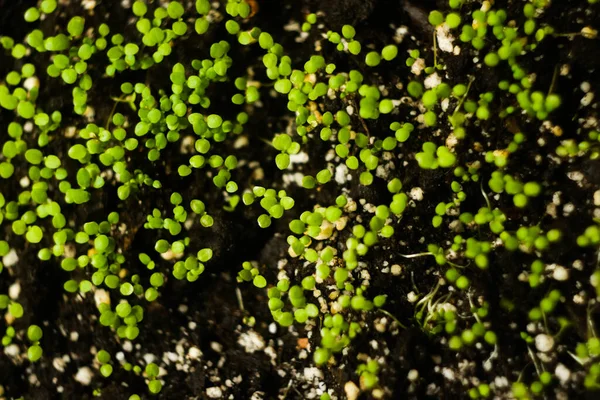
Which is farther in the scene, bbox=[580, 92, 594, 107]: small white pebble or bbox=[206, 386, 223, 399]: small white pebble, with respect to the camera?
bbox=[206, 386, 223, 399]: small white pebble

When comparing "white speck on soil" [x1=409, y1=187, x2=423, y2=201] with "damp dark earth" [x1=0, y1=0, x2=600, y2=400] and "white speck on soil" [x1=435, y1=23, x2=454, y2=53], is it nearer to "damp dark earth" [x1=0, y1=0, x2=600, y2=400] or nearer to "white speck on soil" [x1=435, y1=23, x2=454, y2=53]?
"damp dark earth" [x1=0, y1=0, x2=600, y2=400]

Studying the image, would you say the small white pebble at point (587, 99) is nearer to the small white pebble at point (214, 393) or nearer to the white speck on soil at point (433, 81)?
the white speck on soil at point (433, 81)

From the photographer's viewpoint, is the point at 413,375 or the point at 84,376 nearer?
A: the point at 413,375

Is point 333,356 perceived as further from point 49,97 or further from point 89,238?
point 49,97

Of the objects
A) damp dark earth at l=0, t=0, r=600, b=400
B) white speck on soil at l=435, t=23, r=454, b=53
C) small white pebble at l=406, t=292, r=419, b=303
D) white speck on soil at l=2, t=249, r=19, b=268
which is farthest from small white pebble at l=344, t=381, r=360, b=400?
white speck on soil at l=2, t=249, r=19, b=268

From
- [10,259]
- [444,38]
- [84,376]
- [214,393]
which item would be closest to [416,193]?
[444,38]

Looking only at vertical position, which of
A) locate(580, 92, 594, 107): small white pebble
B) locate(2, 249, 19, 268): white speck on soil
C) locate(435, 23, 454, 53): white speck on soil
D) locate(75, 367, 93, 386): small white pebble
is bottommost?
locate(75, 367, 93, 386): small white pebble

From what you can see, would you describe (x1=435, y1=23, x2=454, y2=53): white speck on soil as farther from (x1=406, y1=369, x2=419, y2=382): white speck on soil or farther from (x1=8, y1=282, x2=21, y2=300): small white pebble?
(x1=8, y1=282, x2=21, y2=300): small white pebble

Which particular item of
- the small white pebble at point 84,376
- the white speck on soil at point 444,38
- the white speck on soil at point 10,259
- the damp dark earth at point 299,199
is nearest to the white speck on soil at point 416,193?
the damp dark earth at point 299,199

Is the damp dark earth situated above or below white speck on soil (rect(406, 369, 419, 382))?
above

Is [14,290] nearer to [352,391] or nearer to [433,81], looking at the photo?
[352,391]
